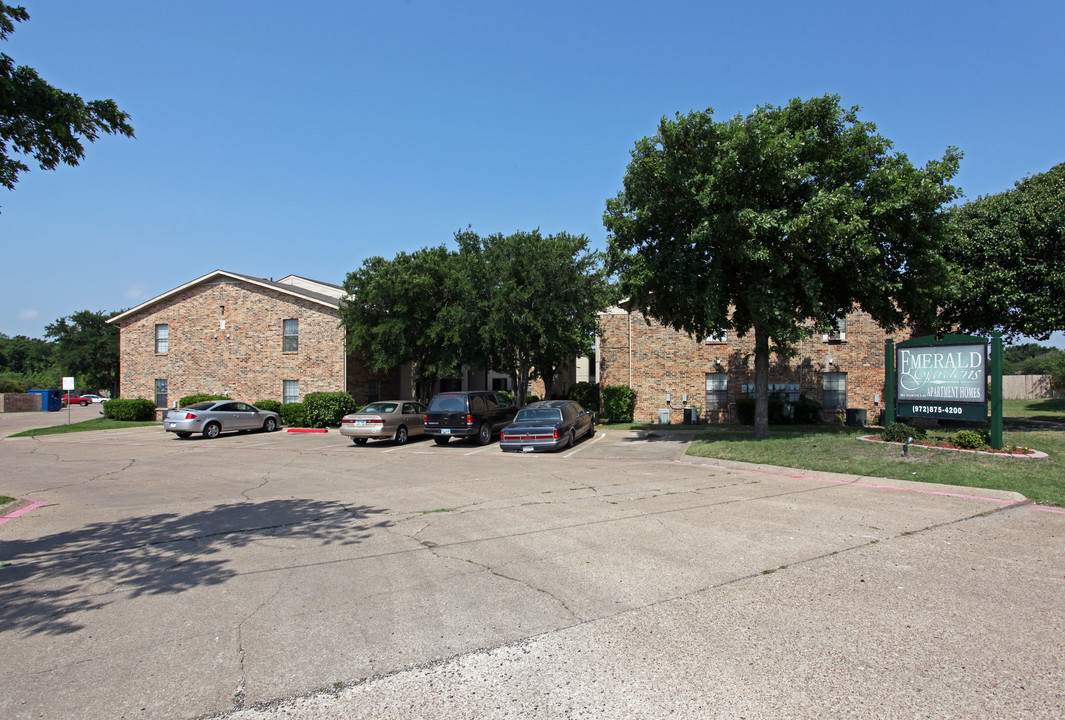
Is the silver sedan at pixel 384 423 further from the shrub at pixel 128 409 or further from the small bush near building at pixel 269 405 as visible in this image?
the shrub at pixel 128 409

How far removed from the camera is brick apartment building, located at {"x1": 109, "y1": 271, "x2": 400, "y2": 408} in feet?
97.1

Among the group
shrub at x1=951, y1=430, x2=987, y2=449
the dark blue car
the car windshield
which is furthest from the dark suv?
shrub at x1=951, y1=430, x2=987, y2=449

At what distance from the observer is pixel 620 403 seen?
2706 cm

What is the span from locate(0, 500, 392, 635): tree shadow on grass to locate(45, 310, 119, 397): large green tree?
75081mm

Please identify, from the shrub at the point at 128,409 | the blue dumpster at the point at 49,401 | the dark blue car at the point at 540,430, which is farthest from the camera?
the blue dumpster at the point at 49,401

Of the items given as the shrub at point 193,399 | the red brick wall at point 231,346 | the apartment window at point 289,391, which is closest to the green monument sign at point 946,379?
the red brick wall at point 231,346

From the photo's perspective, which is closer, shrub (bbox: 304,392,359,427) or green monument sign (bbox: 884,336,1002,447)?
green monument sign (bbox: 884,336,1002,447)

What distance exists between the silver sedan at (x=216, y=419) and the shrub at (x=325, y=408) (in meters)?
1.55

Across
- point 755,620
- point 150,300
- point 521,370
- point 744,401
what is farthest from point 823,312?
point 150,300

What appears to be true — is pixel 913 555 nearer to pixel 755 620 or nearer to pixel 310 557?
pixel 755 620

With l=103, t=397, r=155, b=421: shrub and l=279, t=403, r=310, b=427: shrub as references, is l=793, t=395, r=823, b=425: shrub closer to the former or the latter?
l=279, t=403, r=310, b=427: shrub

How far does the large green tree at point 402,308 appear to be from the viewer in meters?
25.6

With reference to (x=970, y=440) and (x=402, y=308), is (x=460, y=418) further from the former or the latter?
(x=970, y=440)

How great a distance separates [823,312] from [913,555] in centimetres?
1281
